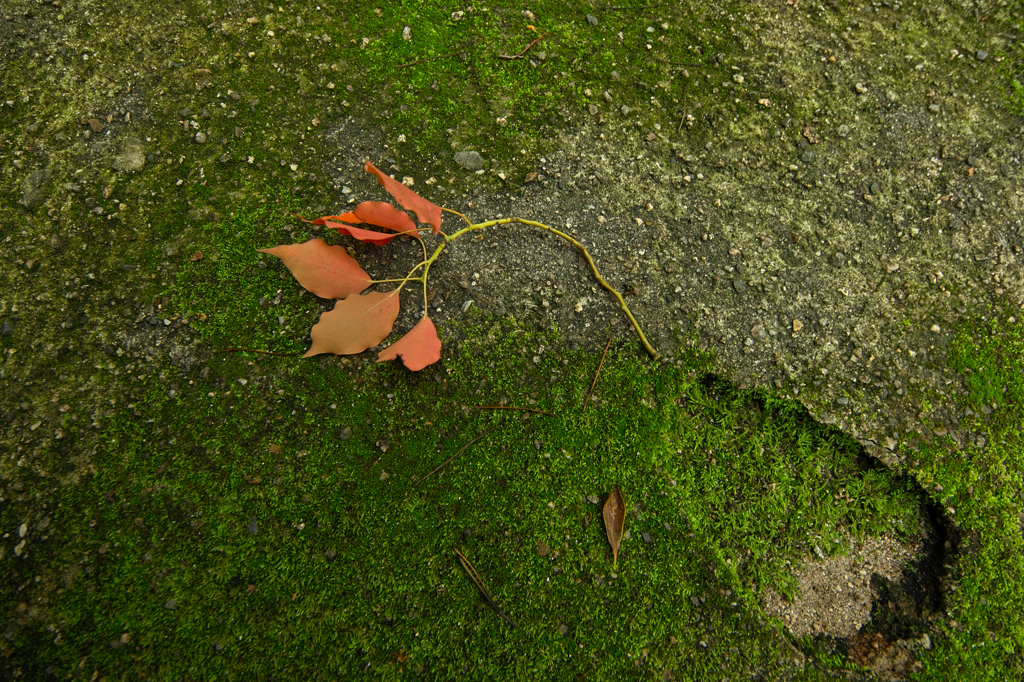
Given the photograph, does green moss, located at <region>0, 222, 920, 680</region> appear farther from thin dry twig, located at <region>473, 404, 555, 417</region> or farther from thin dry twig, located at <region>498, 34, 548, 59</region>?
thin dry twig, located at <region>498, 34, 548, 59</region>

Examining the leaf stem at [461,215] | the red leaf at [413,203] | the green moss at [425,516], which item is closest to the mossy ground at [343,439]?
the green moss at [425,516]

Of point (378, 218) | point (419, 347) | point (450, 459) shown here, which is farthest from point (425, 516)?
point (378, 218)

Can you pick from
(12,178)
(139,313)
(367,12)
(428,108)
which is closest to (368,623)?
(139,313)

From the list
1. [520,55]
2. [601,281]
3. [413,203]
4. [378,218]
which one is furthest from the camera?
[520,55]

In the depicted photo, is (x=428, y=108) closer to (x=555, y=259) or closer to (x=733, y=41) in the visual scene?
(x=555, y=259)

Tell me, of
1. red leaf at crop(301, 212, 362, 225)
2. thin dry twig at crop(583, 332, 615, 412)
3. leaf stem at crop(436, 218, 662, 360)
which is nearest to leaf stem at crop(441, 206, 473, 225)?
leaf stem at crop(436, 218, 662, 360)

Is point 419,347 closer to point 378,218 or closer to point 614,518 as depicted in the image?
point 378,218
